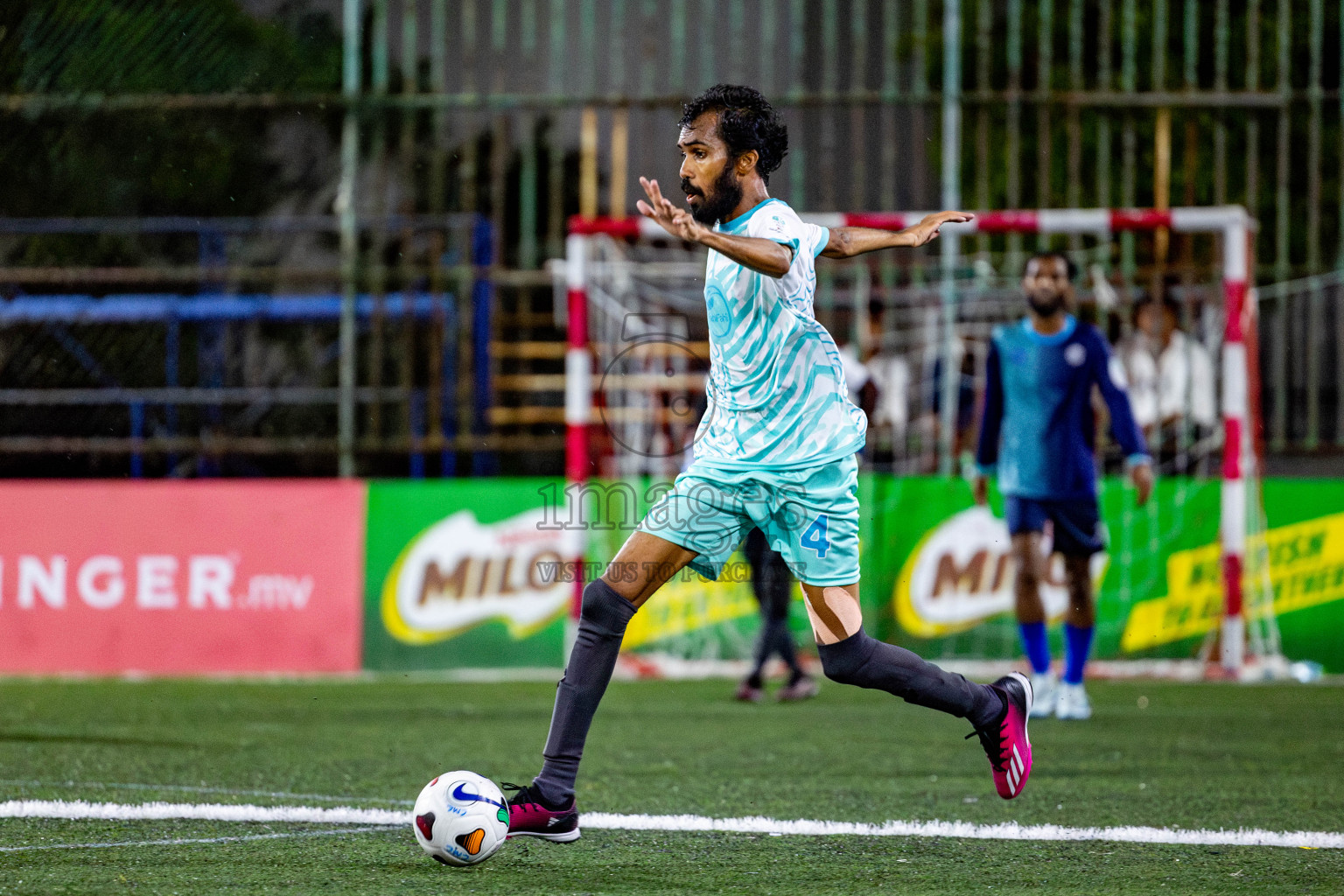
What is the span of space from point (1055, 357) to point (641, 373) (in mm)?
4404

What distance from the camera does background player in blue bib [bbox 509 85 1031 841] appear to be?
13.5 feet

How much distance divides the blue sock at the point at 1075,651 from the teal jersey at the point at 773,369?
3766 millimetres

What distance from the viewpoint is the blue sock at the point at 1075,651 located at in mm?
7566

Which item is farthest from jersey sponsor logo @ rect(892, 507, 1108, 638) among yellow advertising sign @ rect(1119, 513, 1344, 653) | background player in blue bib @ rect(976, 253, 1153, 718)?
background player in blue bib @ rect(976, 253, 1153, 718)

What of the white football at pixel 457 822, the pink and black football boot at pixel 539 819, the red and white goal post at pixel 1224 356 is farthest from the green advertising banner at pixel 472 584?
the white football at pixel 457 822

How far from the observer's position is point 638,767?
5695mm

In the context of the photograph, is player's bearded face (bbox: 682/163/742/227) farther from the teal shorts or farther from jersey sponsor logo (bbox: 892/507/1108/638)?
jersey sponsor logo (bbox: 892/507/1108/638)

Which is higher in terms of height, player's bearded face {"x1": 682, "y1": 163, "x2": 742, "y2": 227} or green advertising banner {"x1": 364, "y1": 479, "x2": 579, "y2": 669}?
player's bearded face {"x1": 682, "y1": 163, "x2": 742, "y2": 227}

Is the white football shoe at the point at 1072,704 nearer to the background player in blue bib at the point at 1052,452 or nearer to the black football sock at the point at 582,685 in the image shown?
the background player in blue bib at the point at 1052,452

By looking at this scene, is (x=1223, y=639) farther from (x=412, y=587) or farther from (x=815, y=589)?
(x=815, y=589)

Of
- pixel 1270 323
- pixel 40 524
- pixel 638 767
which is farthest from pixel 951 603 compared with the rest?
pixel 40 524

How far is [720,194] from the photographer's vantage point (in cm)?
415

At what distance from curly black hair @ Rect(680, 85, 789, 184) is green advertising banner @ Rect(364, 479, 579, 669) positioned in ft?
19.4

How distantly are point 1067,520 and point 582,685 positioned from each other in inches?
158
